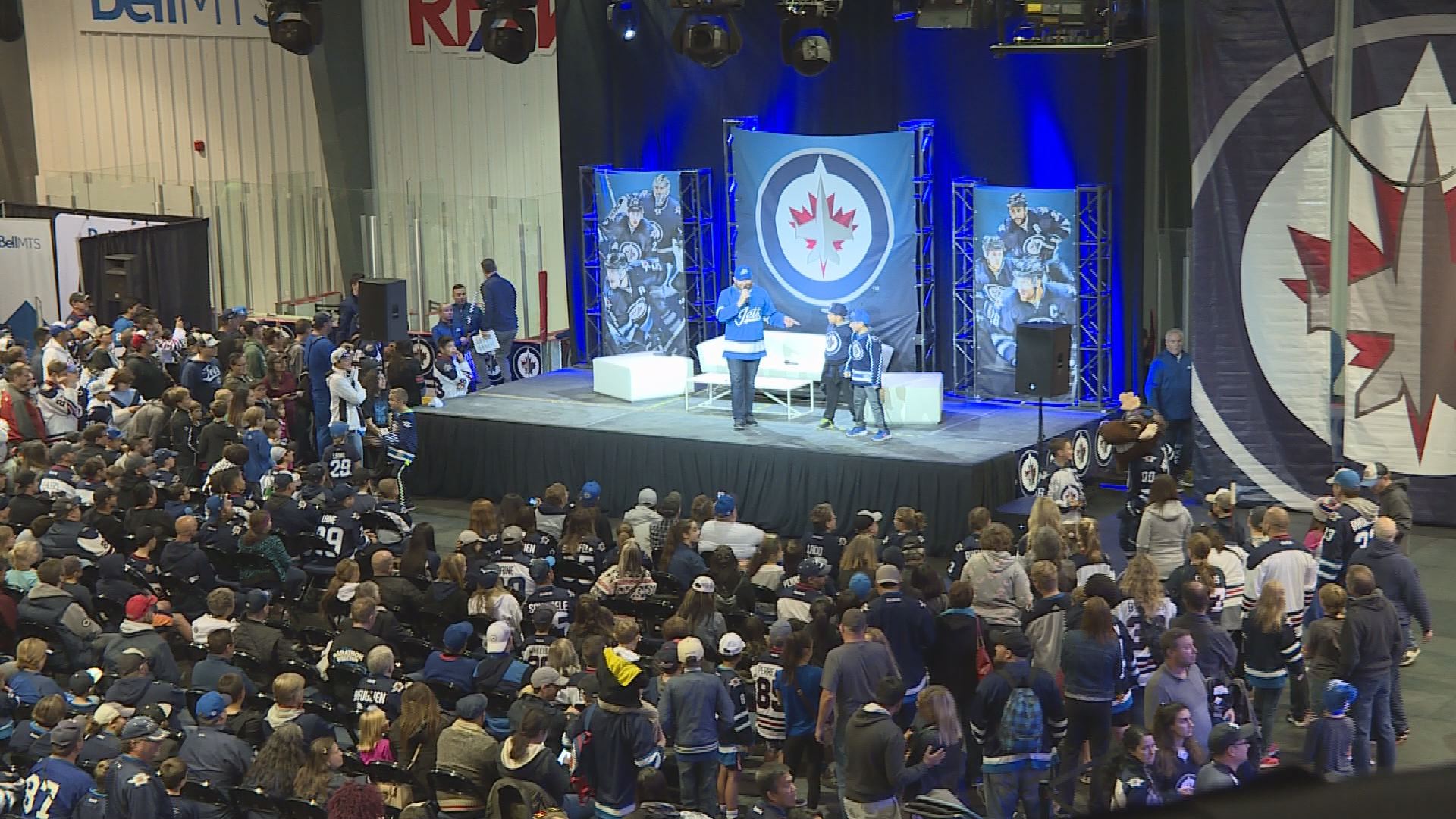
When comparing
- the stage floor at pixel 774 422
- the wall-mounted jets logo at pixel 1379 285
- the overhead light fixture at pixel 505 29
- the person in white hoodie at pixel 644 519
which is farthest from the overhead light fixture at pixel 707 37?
the person in white hoodie at pixel 644 519

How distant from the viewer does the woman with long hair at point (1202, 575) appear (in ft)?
26.7

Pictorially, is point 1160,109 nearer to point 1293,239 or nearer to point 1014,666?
point 1293,239

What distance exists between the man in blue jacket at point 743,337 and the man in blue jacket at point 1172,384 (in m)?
3.26

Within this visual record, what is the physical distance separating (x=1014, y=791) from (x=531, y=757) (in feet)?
7.02

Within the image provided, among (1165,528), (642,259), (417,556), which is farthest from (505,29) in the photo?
(1165,528)

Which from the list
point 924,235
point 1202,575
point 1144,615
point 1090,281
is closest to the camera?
point 1144,615

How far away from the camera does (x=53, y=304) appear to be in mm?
19922

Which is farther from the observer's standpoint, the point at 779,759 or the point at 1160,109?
the point at 1160,109

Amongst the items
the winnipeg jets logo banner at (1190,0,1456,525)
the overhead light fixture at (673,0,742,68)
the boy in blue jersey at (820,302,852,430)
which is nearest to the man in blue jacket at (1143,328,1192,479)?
the winnipeg jets logo banner at (1190,0,1456,525)

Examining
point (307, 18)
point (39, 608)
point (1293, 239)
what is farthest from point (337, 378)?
point (1293, 239)

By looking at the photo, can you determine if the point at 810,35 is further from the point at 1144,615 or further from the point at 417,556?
the point at 1144,615

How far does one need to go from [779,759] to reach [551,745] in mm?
1152

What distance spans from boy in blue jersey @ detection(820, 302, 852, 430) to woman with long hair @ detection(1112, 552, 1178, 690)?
5.84 m

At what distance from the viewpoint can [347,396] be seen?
13586 mm
